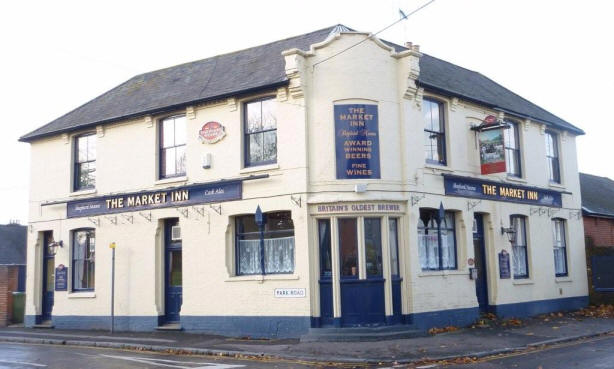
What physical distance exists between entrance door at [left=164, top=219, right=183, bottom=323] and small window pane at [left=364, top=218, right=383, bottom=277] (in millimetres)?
6055

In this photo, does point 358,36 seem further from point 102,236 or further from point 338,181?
point 102,236

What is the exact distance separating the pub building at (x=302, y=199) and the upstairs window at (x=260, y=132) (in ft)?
0.18

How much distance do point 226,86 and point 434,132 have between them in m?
6.18

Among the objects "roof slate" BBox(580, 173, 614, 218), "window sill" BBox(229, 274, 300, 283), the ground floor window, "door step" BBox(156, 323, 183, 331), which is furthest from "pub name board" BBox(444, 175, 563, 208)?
"door step" BBox(156, 323, 183, 331)

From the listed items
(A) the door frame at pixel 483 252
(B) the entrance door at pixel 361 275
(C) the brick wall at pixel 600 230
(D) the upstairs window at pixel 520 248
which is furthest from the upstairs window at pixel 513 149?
(B) the entrance door at pixel 361 275

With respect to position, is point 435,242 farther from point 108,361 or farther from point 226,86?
point 108,361

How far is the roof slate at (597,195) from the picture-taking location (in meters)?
25.8

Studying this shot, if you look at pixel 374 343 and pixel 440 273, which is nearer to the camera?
pixel 374 343

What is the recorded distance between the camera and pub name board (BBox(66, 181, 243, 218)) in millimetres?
18266

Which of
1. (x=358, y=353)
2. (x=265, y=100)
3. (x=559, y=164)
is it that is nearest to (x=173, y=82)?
(x=265, y=100)

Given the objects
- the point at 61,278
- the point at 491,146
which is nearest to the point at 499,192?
the point at 491,146

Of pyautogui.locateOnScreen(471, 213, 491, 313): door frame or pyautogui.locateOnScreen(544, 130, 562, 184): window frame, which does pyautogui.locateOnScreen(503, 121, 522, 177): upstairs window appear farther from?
pyautogui.locateOnScreen(471, 213, 491, 313): door frame

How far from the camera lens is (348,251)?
16578mm

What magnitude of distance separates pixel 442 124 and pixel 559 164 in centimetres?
714
